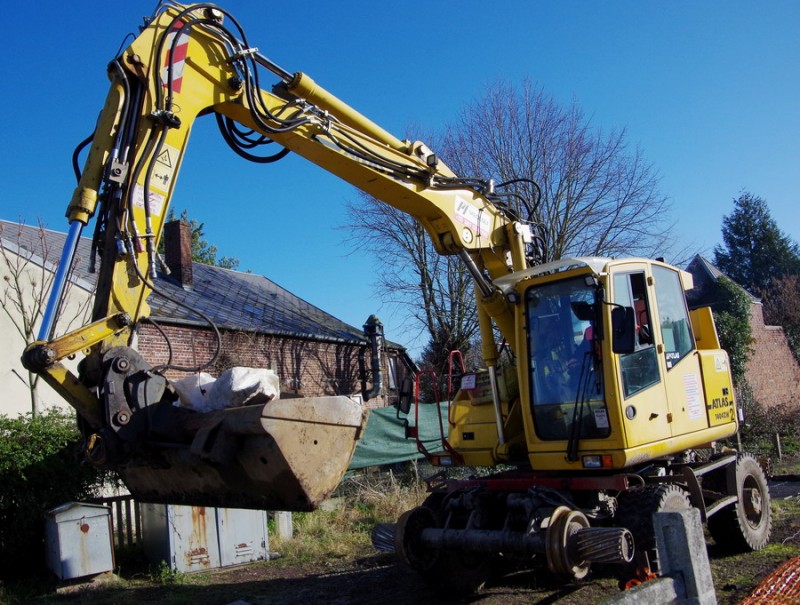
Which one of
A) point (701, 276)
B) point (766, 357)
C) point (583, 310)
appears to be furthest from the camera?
point (701, 276)

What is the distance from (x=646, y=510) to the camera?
6.11 metres

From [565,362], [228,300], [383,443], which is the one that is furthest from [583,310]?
[228,300]

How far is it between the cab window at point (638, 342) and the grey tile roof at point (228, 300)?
29.9 ft

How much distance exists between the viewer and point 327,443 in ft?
13.2

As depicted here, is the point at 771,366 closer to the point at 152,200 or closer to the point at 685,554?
the point at 685,554

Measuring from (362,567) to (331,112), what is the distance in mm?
5575

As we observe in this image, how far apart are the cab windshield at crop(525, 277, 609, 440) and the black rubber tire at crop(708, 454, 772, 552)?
8.87 ft

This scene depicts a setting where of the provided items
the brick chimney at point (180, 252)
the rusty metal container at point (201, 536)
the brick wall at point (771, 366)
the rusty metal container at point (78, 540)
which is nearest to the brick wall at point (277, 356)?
the brick chimney at point (180, 252)

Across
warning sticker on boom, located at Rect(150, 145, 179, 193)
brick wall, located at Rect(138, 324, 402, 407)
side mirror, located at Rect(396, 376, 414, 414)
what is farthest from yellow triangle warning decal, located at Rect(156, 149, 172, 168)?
brick wall, located at Rect(138, 324, 402, 407)

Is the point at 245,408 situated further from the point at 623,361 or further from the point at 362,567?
the point at 362,567

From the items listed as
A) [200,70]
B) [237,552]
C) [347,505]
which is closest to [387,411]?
Result: [347,505]

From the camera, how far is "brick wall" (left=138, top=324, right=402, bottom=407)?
558 inches

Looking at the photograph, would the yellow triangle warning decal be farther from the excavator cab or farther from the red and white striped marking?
the excavator cab

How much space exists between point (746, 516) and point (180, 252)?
14054mm
